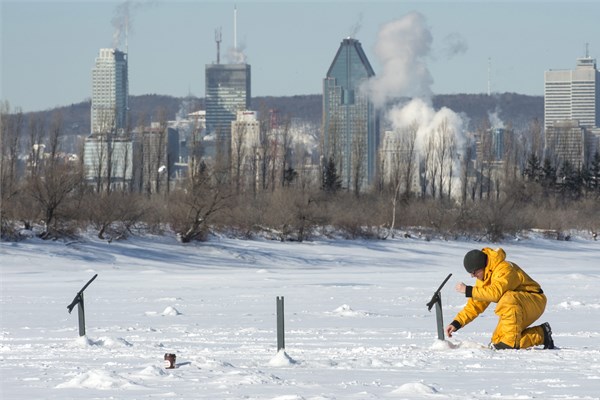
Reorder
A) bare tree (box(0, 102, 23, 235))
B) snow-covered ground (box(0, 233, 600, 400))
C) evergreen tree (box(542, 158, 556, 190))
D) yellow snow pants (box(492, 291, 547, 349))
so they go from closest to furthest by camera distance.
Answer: snow-covered ground (box(0, 233, 600, 400)) < yellow snow pants (box(492, 291, 547, 349)) < bare tree (box(0, 102, 23, 235)) < evergreen tree (box(542, 158, 556, 190))

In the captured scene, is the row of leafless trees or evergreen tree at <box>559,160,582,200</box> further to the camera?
evergreen tree at <box>559,160,582,200</box>

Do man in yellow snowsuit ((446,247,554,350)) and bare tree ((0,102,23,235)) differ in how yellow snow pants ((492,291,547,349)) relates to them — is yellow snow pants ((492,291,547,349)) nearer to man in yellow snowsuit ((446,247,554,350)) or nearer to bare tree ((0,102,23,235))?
man in yellow snowsuit ((446,247,554,350))

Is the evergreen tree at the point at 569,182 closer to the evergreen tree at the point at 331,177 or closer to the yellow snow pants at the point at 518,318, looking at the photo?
the evergreen tree at the point at 331,177

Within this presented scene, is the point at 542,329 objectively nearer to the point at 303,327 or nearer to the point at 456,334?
the point at 456,334

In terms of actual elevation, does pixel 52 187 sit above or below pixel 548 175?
above

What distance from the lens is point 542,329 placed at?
13.8 metres

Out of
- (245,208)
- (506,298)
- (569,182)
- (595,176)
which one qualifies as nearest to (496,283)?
(506,298)

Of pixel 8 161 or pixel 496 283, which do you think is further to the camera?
pixel 8 161

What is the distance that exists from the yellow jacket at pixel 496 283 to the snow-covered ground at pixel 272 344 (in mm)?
496

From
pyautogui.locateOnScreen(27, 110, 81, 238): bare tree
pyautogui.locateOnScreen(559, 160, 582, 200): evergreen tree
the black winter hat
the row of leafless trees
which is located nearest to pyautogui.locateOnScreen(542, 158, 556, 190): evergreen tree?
pyautogui.locateOnScreen(559, 160, 582, 200): evergreen tree

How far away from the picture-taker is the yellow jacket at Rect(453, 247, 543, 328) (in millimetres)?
13516

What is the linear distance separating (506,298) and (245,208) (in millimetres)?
44103

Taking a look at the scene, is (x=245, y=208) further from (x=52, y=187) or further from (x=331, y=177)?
(x=331, y=177)

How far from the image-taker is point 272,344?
14.8m
